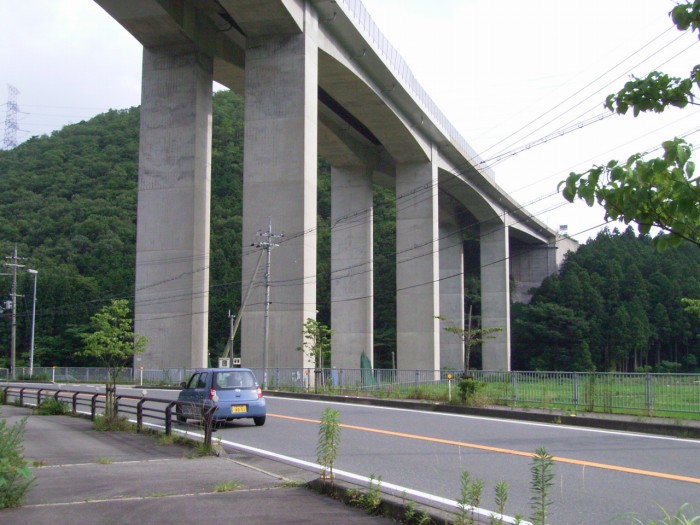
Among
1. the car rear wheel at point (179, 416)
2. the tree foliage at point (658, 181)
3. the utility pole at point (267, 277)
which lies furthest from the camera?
the utility pole at point (267, 277)

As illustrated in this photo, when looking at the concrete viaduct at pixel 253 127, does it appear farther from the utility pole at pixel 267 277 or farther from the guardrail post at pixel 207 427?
the guardrail post at pixel 207 427

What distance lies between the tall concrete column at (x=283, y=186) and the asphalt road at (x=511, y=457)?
17.7 metres

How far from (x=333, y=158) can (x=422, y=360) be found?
1725cm

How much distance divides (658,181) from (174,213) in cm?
3841

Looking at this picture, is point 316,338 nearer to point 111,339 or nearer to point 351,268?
point 111,339

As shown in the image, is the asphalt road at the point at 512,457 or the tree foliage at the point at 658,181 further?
the asphalt road at the point at 512,457

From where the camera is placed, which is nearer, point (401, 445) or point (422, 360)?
point (401, 445)

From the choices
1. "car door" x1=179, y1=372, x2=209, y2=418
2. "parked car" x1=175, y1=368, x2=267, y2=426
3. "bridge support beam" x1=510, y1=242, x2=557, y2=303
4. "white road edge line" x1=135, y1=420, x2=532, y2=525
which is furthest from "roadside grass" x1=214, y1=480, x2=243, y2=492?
"bridge support beam" x1=510, y1=242, x2=557, y2=303

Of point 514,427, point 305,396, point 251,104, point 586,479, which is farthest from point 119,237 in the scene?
point 586,479

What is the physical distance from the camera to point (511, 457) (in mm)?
11461

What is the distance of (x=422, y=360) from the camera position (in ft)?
179

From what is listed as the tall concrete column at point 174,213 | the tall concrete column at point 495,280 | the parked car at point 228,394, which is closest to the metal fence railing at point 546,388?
the parked car at point 228,394

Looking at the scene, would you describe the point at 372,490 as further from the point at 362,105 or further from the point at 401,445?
the point at 362,105

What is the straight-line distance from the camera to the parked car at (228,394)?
16625 mm
